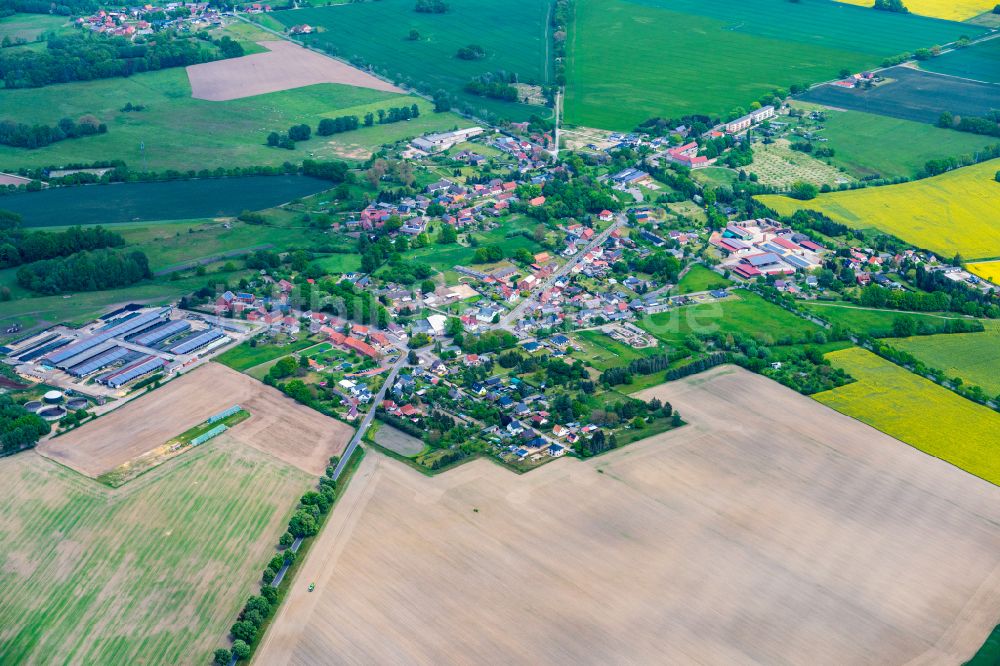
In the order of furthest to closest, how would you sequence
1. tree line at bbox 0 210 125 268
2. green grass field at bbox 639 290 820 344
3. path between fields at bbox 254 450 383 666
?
tree line at bbox 0 210 125 268 → green grass field at bbox 639 290 820 344 → path between fields at bbox 254 450 383 666

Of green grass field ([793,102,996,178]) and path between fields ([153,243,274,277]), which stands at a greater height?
green grass field ([793,102,996,178])

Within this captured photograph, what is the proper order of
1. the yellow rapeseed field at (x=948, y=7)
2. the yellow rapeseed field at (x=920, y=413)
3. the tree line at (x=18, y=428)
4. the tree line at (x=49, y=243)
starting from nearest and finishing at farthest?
1. the tree line at (x=18, y=428)
2. the yellow rapeseed field at (x=920, y=413)
3. the tree line at (x=49, y=243)
4. the yellow rapeseed field at (x=948, y=7)

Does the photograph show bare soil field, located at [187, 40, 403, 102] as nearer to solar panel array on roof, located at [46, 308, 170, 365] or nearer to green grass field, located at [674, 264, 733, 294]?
solar panel array on roof, located at [46, 308, 170, 365]

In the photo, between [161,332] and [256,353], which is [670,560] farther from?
[161,332]

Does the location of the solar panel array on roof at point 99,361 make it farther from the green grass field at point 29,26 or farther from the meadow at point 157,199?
the green grass field at point 29,26

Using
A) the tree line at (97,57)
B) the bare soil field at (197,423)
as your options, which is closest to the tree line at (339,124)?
the tree line at (97,57)

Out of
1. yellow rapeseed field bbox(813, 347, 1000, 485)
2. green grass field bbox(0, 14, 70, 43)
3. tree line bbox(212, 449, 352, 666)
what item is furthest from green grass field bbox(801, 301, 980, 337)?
green grass field bbox(0, 14, 70, 43)
